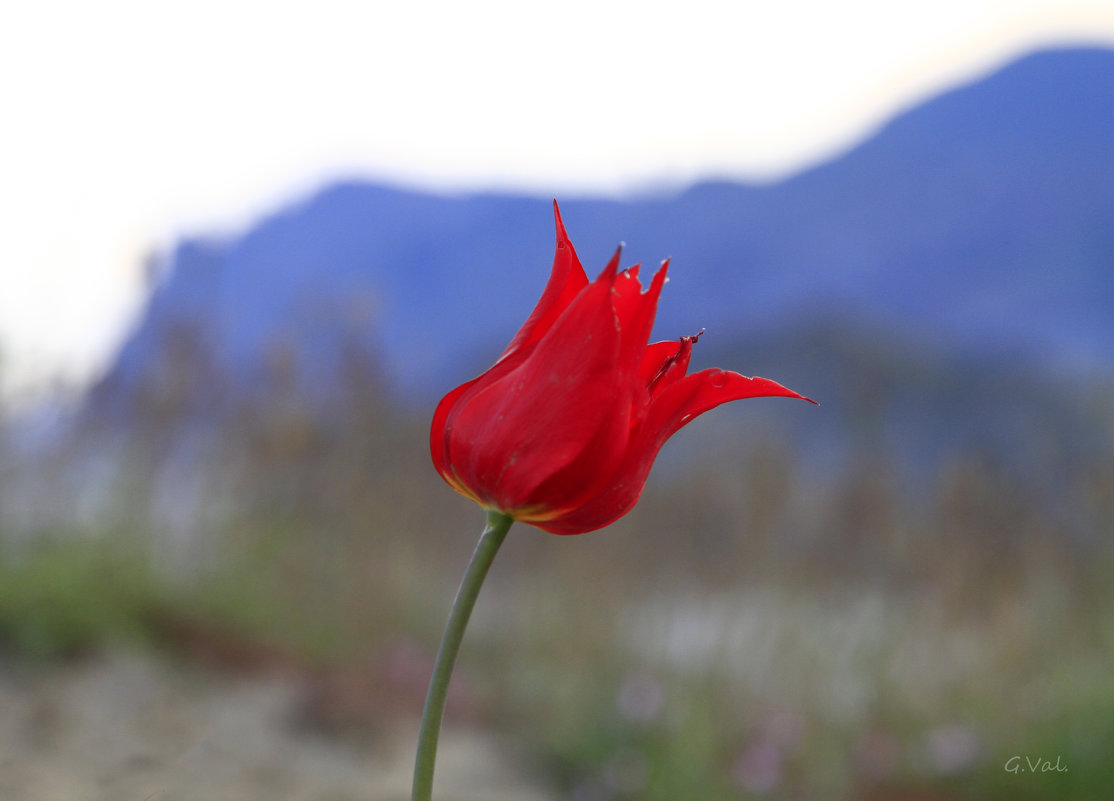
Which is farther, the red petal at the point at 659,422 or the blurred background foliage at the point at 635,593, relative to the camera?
the blurred background foliage at the point at 635,593

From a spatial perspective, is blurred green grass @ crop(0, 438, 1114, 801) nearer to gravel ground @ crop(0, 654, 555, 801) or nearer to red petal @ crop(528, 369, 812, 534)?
gravel ground @ crop(0, 654, 555, 801)

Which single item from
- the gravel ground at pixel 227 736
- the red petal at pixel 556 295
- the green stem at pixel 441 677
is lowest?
the gravel ground at pixel 227 736

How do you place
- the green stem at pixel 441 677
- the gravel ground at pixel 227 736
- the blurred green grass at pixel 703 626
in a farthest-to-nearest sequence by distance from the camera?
the blurred green grass at pixel 703 626 → the gravel ground at pixel 227 736 → the green stem at pixel 441 677

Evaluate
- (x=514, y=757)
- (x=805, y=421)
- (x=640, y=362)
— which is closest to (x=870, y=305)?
(x=805, y=421)

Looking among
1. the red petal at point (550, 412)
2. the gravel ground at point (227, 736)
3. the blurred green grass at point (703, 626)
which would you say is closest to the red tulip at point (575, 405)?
the red petal at point (550, 412)

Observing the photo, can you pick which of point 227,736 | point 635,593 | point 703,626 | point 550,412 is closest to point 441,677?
point 550,412

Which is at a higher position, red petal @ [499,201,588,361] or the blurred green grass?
red petal @ [499,201,588,361]

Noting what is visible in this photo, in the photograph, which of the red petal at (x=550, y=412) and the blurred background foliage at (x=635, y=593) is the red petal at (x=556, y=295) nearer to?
the red petal at (x=550, y=412)

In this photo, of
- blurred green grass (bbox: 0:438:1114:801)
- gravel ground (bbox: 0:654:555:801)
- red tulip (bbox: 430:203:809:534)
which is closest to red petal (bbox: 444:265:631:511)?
red tulip (bbox: 430:203:809:534)
